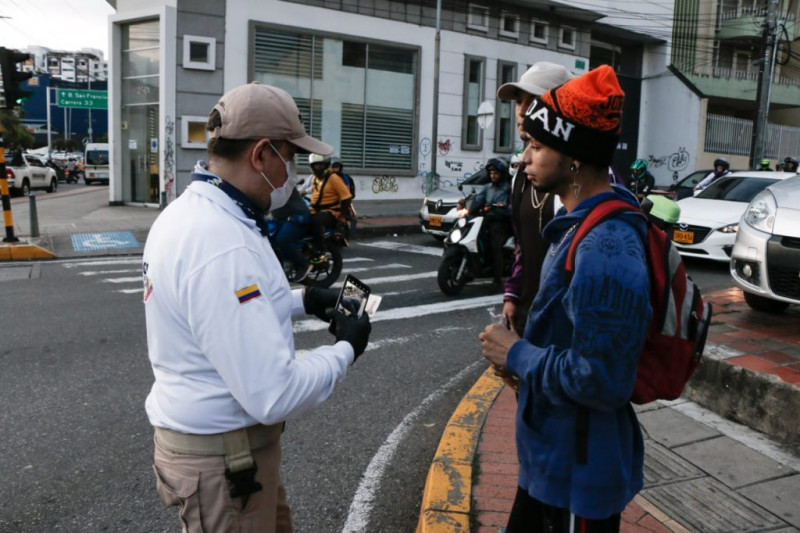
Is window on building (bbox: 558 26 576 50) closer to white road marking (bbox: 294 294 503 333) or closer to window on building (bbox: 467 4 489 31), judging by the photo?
window on building (bbox: 467 4 489 31)

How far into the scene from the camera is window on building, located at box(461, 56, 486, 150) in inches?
902

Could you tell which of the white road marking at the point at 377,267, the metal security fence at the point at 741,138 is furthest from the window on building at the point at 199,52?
the metal security fence at the point at 741,138

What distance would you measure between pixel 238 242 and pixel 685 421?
10.8 feet

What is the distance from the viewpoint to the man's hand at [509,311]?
10.6 ft

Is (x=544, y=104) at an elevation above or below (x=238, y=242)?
above

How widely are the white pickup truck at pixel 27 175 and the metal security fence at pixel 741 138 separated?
27397 mm

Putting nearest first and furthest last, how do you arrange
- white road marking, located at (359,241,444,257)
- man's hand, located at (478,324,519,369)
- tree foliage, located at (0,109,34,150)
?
man's hand, located at (478,324,519,369)
white road marking, located at (359,241,444,257)
tree foliage, located at (0,109,34,150)

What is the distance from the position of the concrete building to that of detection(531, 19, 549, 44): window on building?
0.04m

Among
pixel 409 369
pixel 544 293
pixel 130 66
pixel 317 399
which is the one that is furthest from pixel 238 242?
pixel 130 66

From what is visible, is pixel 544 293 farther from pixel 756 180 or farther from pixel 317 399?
pixel 756 180

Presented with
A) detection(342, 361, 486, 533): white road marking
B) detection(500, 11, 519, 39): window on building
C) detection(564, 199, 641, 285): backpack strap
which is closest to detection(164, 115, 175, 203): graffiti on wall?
detection(500, 11, 519, 39): window on building

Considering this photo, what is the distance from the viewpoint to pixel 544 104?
195 cm

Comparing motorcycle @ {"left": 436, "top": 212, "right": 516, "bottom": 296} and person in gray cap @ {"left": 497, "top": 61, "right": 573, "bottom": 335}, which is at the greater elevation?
person in gray cap @ {"left": 497, "top": 61, "right": 573, "bottom": 335}

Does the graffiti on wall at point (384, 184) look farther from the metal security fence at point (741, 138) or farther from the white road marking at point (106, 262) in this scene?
the metal security fence at point (741, 138)
